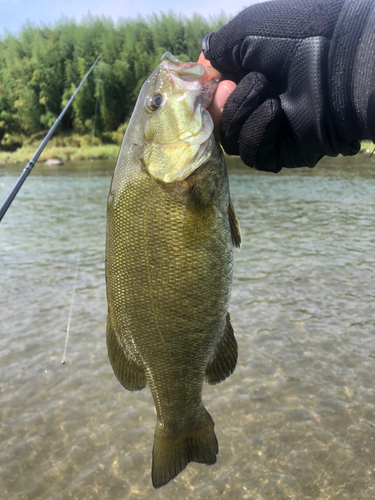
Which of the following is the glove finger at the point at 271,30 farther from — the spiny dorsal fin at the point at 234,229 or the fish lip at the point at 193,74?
the spiny dorsal fin at the point at 234,229

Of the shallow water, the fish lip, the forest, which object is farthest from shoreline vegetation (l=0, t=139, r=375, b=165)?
the fish lip

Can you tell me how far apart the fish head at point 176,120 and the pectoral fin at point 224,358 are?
81cm

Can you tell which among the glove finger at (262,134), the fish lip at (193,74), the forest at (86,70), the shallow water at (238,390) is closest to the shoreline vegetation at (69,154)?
the forest at (86,70)

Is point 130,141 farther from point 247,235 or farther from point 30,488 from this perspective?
point 247,235

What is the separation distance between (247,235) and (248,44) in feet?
27.1

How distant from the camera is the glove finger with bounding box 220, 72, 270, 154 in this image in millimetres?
1821

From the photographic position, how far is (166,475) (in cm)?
211

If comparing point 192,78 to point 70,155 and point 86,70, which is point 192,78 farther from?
point 86,70

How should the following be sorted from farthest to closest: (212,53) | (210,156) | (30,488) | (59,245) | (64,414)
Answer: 1. (59,245)
2. (64,414)
3. (30,488)
4. (212,53)
5. (210,156)

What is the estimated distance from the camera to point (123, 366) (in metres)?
2.04

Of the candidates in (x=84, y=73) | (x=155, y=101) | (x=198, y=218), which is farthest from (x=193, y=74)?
(x=84, y=73)

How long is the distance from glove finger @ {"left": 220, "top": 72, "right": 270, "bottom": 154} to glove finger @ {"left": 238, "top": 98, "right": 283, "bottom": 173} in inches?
1.3

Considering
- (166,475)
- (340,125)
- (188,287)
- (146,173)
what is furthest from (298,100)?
(166,475)

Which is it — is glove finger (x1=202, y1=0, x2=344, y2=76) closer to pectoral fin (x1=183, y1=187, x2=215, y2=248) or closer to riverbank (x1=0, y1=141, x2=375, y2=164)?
pectoral fin (x1=183, y1=187, x2=215, y2=248)
